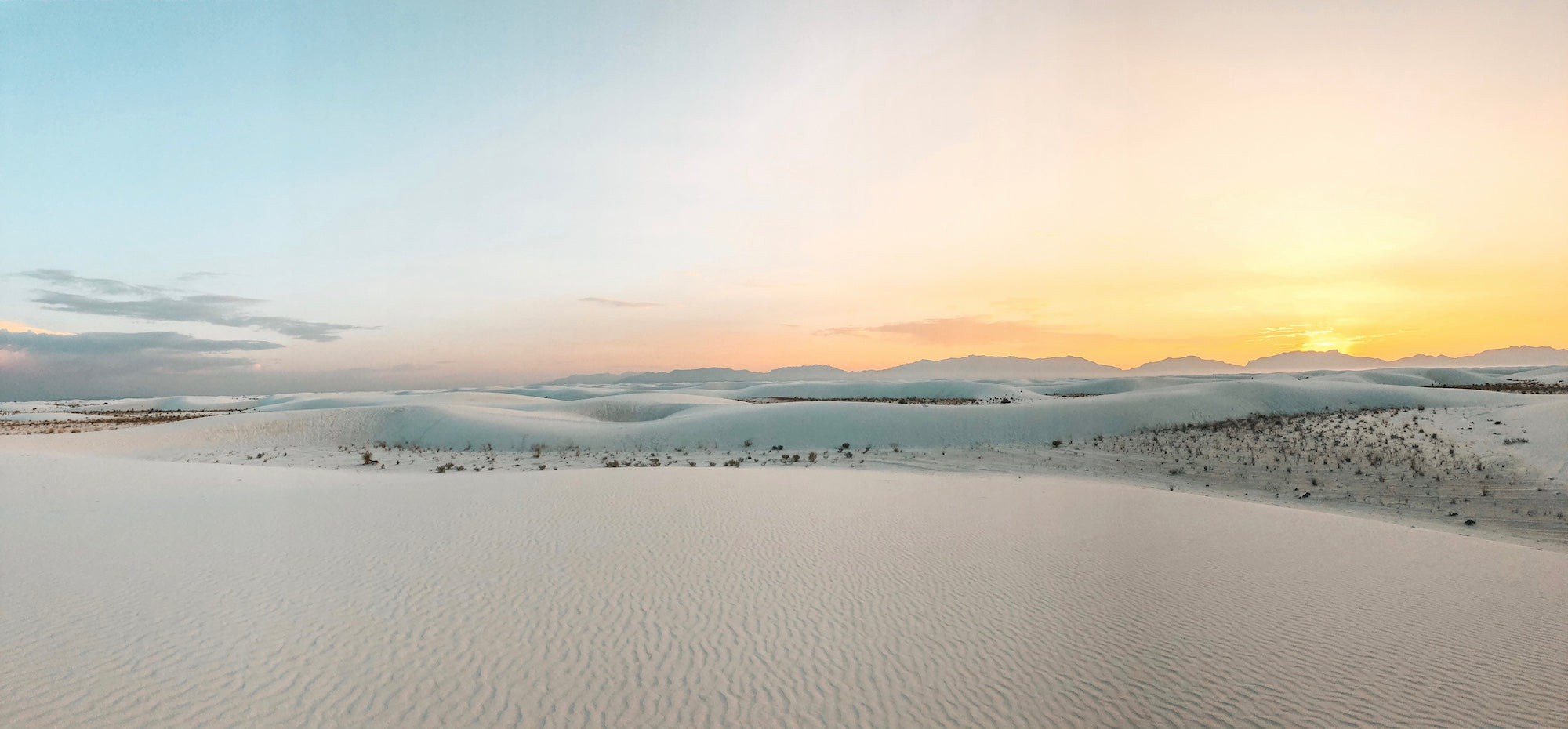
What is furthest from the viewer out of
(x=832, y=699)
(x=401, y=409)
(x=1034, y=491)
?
(x=401, y=409)

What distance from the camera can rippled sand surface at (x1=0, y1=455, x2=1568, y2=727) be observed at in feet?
14.1

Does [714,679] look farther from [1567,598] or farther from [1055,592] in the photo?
[1567,598]

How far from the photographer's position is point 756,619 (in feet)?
19.1

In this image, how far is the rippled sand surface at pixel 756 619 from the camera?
431cm

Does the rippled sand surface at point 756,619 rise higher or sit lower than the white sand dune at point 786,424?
lower

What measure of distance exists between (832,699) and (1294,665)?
360 cm

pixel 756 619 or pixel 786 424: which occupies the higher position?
pixel 786 424

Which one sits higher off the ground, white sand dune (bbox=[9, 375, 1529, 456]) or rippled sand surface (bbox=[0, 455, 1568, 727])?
white sand dune (bbox=[9, 375, 1529, 456])

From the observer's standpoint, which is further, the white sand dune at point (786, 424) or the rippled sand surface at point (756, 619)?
the white sand dune at point (786, 424)

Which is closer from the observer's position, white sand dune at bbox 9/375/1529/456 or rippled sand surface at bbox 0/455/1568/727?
rippled sand surface at bbox 0/455/1568/727

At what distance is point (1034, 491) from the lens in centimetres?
1289

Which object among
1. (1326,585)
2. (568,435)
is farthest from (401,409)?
(1326,585)

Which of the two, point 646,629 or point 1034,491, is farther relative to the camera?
point 1034,491

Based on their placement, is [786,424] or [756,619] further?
[786,424]
